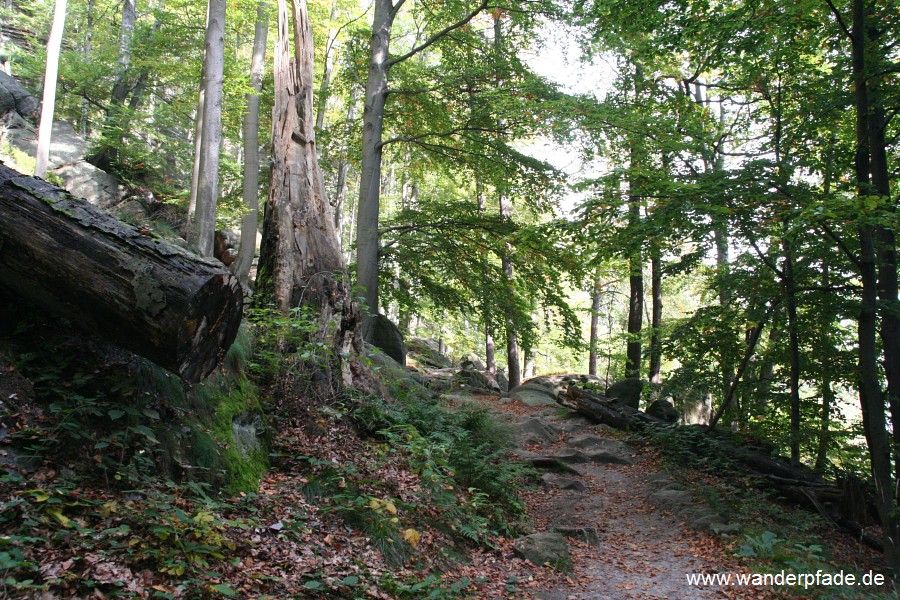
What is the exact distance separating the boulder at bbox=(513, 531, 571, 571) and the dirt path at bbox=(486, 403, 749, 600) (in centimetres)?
16

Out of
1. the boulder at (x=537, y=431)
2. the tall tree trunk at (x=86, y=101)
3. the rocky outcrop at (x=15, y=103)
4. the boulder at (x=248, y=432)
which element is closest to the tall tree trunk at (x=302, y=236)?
the boulder at (x=248, y=432)

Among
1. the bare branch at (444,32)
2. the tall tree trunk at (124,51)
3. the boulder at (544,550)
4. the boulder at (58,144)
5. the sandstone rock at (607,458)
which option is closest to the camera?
the boulder at (544,550)

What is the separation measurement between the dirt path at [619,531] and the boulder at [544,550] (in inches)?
6.4

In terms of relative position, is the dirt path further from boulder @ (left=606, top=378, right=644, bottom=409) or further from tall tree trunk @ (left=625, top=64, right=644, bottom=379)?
tall tree trunk @ (left=625, top=64, right=644, bottom=379)

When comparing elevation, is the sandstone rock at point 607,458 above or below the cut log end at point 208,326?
below

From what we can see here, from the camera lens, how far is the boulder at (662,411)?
13391 millimetres

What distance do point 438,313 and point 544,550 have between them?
300 inches

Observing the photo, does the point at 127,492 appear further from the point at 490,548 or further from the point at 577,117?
the point at 577,117

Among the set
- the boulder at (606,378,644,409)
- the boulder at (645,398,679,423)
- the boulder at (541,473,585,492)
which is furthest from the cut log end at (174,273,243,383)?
the boulder at (606,378,644,409)

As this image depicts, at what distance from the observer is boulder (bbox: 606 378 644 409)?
14.3 m

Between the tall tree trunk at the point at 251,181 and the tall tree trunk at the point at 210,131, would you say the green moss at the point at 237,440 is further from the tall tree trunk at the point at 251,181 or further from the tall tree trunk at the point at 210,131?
the tall tree trunk at the point at 251,181

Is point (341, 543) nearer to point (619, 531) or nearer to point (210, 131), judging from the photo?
point (619, 531)

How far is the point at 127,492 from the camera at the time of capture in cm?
335

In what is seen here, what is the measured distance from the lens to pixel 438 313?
1296cm
